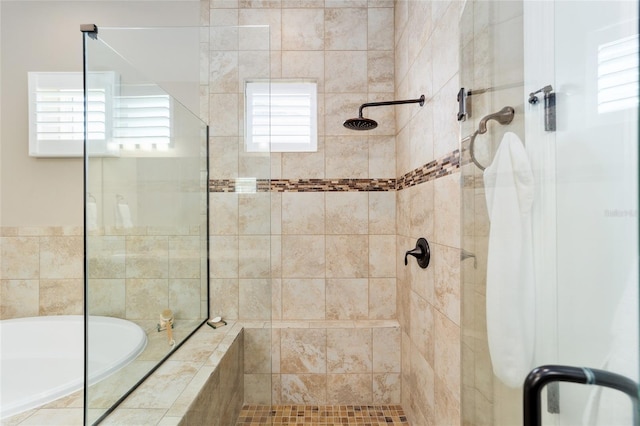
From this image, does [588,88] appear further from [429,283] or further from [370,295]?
[370,295]

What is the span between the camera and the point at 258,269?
1892mm

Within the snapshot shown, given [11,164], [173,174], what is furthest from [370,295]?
[11,164]

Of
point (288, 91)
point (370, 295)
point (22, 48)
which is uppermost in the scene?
point (22, 48)

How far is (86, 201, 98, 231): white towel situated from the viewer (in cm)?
107

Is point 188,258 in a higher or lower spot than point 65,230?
lower

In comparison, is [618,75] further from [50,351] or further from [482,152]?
[50,351]

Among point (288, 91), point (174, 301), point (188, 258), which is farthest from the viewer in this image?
point (288, 91)

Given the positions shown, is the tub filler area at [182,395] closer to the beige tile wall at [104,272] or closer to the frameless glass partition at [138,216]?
the frameless glass partition at [138,216]

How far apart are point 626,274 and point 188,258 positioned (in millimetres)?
1830

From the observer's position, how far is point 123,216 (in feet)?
4.15

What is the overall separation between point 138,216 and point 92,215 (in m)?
0.27

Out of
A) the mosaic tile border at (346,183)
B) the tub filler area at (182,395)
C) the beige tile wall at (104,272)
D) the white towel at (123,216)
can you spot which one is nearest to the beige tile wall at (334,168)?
the mosaic tile border at (346,183)

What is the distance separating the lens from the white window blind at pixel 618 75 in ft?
1.16

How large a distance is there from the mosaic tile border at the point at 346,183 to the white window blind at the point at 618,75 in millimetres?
713
